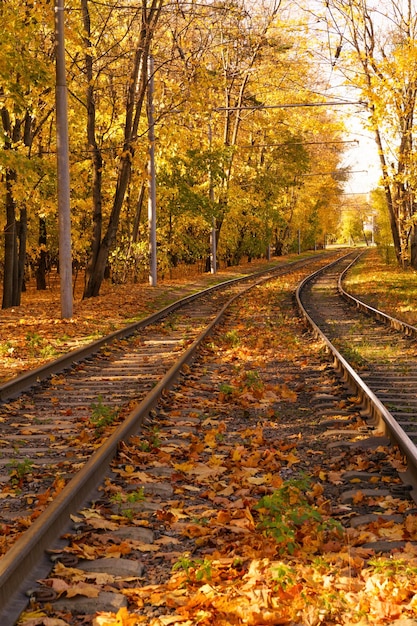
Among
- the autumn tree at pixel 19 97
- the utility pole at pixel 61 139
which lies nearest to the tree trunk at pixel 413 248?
the autumn tree at pixel 19 97

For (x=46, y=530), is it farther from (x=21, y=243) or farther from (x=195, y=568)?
(x=21, y=243)

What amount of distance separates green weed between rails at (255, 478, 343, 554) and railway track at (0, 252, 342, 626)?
4.10 feet

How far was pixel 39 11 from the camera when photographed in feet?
62.2

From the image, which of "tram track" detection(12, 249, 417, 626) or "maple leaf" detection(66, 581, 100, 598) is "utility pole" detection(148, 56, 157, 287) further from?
"maple leaf" detection(66, 581, 100, 598)

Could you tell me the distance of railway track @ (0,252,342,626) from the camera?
460 cm

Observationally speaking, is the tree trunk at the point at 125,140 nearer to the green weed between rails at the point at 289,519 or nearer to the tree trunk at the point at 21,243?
the tree trunk at the point at 21,243

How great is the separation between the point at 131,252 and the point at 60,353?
73.4 feet

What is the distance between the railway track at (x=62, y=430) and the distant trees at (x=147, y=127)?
253 inches


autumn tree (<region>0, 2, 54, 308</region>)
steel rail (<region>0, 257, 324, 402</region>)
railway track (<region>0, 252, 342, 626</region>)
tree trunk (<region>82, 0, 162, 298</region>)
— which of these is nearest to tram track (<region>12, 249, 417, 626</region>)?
railway track (<region>0, 252, 342, 626</region>)

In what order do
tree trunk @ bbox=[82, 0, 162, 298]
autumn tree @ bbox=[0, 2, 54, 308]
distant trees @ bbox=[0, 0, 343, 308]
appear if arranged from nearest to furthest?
autumn tree @ bbox=[0, 2, 54, 308]
distant trees @ bbox=[0, 0, 343, 308]
tree trunk @ bbox=[82, 0, 162, 298]

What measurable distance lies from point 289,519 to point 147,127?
29.7 meters

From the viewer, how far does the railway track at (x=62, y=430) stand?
4598 millimetres

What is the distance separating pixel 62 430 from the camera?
8.12 metres

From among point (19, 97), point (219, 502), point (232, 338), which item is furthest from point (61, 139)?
point (219, 502)
